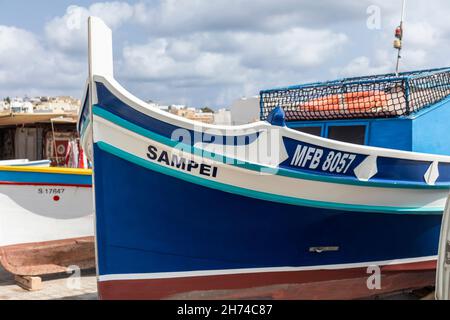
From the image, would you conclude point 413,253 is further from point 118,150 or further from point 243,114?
point 243,114

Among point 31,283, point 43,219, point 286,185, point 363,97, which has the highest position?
point 363,97

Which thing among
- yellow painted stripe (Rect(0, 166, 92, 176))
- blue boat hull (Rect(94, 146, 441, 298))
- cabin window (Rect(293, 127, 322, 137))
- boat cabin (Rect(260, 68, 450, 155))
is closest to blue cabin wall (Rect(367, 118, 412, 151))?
boat cabin (Rect(260, 68, 450, 155))

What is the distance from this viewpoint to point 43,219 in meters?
8.06

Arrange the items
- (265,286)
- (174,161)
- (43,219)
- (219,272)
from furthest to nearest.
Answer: (43,219), (265,286), (219,272), (174,161)

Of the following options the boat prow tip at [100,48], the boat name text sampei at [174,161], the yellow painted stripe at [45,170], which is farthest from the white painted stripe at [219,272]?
the yellow painted stripe at [45,170]

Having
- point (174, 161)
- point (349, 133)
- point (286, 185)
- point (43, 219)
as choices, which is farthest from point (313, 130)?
point (43, 219)

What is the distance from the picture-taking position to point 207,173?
5168 millimetres

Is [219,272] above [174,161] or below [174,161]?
below

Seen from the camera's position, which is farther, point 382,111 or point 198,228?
point 382,111

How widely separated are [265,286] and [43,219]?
3.97 m

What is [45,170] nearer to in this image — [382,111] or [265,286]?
[265,286]

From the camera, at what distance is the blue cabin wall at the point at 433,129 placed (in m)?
6.48
